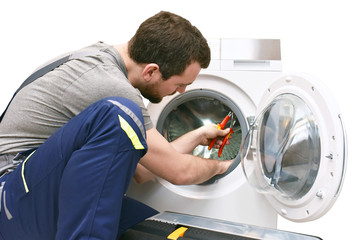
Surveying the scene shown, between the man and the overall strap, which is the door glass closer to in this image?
the man

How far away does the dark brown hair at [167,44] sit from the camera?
1.29 metres

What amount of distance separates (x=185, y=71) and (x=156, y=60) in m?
0.13

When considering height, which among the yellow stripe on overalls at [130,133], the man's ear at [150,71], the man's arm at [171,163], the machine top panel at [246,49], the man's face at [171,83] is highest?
the machine top panel at [246,49]

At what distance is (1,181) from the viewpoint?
3.73 ft

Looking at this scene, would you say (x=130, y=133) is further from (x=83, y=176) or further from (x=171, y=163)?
(x=171, y=163)

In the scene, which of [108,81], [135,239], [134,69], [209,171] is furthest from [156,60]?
[135,239]

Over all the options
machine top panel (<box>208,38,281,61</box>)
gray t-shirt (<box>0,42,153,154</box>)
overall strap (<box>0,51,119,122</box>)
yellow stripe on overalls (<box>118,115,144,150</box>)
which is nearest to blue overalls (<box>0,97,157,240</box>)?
yellow stripe on overalls (<box>118,115,144,150</box>)

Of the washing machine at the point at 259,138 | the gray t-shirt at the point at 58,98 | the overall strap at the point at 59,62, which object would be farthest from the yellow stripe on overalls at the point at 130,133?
the washing machine at the point at 259,138

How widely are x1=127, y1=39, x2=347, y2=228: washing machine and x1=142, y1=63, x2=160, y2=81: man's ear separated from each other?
0.98 feet

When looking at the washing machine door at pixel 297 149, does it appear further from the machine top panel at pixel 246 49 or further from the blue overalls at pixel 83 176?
the blue overalls at pixel 83 176

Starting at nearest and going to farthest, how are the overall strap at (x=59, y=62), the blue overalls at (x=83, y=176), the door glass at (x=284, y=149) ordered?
the blue overalls at (x=83, y=176), the door glass at (x=284, y=149), the overall strap at (x=59, y=62)

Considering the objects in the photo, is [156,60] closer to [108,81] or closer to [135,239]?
[108,81]

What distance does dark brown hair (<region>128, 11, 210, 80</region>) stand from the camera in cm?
129

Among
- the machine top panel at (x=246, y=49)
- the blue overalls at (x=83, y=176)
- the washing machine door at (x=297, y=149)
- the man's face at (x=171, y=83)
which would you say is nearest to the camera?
the blue overalls at (x=83, y=176)
